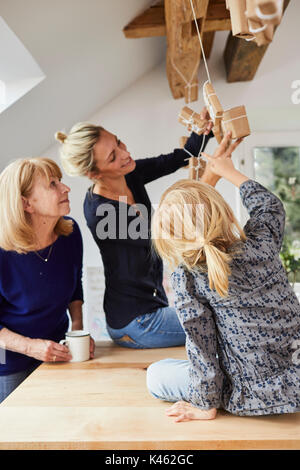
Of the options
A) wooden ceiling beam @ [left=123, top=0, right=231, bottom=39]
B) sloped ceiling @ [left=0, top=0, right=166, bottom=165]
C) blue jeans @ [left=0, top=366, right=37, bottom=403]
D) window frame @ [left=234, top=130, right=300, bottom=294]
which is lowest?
blue jeans @ [left=0, top=366, right=37, bottom=403]

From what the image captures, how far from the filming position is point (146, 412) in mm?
1283

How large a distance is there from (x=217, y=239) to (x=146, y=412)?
522mm

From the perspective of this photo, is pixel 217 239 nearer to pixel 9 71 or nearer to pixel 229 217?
pixel 229 217

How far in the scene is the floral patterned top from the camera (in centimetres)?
119

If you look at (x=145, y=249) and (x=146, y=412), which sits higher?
(x=145, y=249)

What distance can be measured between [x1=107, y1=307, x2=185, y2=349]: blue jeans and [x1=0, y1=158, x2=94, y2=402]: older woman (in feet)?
0.96

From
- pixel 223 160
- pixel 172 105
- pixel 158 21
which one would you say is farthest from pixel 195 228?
pixel 172 105

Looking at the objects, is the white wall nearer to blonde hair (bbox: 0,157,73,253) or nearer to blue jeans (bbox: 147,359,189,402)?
blonde hair (bbox: 0,157,73,253)

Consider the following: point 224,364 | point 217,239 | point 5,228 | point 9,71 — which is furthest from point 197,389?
point 9,71

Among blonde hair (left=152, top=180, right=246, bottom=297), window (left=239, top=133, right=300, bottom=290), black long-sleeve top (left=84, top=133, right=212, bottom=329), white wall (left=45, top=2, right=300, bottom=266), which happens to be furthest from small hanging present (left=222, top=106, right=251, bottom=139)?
Answer: window (left=239, top=133, right=300, bottom=290)

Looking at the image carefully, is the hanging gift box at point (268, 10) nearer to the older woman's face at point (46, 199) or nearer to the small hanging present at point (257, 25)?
the small hanging present at point (257, 25)

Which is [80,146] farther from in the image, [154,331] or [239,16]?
[239,16]

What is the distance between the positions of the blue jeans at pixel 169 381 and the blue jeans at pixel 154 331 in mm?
486

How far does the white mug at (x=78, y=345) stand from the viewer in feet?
5.68
